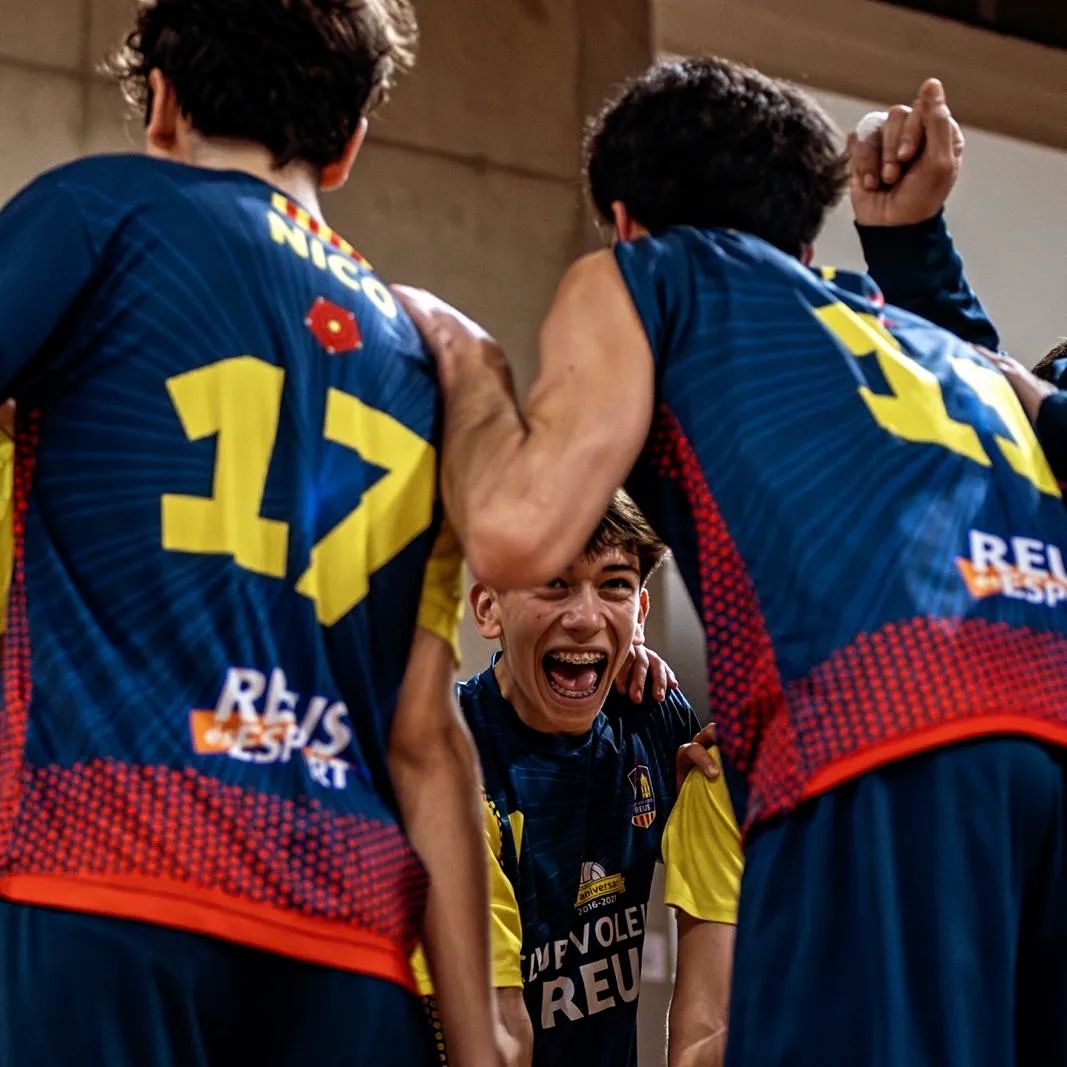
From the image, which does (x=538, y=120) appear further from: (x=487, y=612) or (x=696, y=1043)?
(x=696, y=1043)

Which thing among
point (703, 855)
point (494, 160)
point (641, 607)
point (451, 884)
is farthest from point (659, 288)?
point (494, 160)

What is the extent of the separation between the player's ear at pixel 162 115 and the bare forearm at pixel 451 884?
767mm

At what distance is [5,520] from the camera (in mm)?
2086

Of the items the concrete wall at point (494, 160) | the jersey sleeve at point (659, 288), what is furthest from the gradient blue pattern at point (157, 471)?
the concrete wall at point (494, 160)

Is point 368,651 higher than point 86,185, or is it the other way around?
point 86,185

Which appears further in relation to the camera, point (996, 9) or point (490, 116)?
point (996, 9)

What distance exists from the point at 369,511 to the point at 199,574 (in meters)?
0.23

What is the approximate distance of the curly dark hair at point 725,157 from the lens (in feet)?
7.39

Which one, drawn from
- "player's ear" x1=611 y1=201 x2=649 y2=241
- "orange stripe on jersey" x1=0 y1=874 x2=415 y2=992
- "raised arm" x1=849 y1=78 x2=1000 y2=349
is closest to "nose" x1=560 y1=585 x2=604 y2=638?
"raised arm" x1=849 y1=78 x2=1000 y2=349

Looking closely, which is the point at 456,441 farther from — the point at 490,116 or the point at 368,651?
the point at 490,116

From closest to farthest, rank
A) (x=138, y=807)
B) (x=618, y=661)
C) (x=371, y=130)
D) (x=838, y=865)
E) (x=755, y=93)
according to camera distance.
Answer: (x=138, y=807), (x=838, y=865), (x=755, y=93), (x=618, y=661), (x=371, y=130)

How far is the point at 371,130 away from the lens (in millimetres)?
5371

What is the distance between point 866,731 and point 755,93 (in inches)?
33.7

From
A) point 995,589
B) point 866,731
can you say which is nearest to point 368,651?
point 866,731
